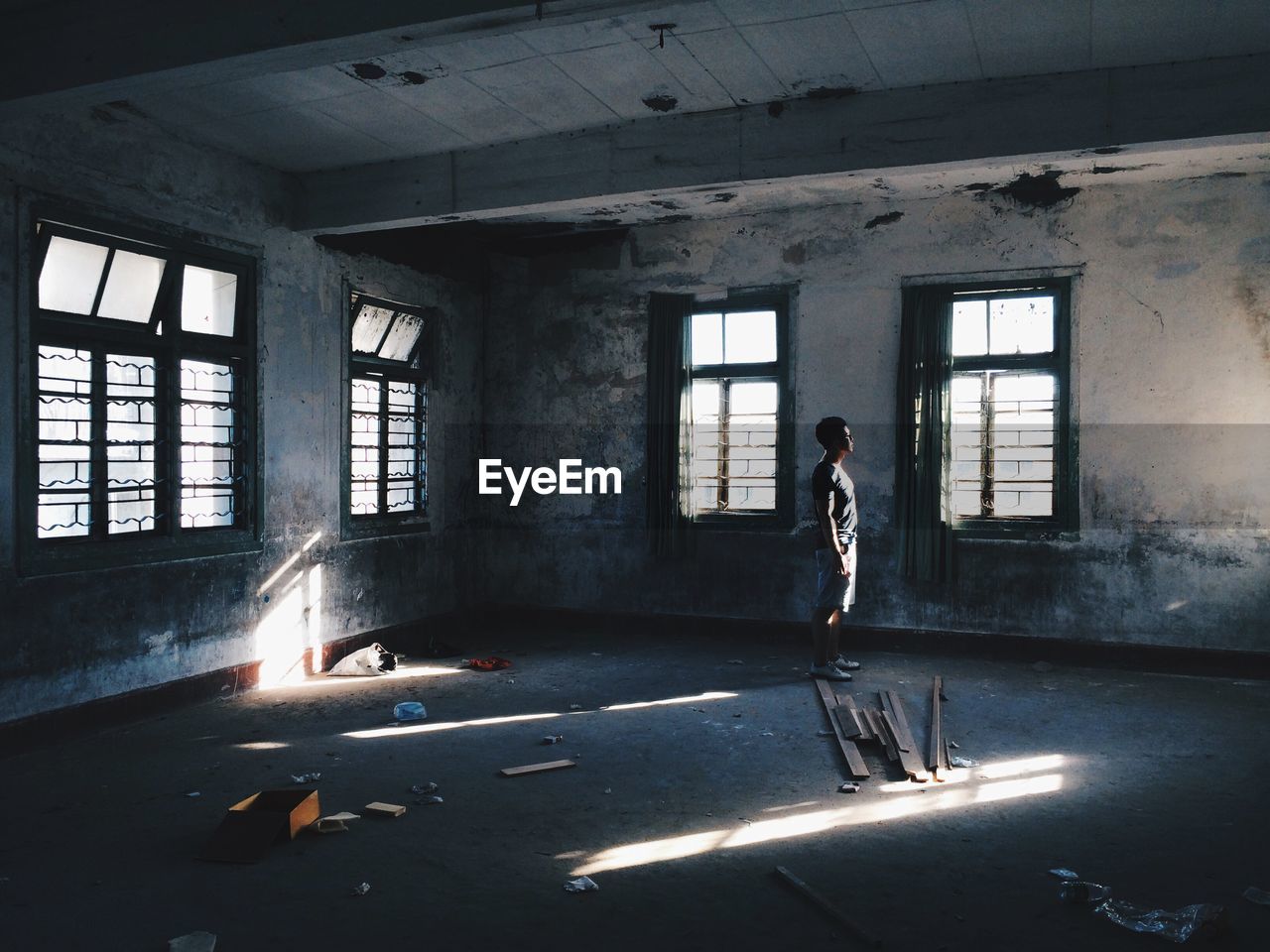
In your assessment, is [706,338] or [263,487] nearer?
[263,487]

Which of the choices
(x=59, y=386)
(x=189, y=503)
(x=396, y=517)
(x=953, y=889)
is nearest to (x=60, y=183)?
(x=59, y=386)

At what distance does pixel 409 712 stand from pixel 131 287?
2.89 m

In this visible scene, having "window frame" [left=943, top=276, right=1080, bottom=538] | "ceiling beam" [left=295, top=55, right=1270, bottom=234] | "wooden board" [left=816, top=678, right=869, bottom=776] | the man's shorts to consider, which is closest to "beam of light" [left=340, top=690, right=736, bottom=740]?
"wooden board" [left=816, top=678, right=869, bottom=776]

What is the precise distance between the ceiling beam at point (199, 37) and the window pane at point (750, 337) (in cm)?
452

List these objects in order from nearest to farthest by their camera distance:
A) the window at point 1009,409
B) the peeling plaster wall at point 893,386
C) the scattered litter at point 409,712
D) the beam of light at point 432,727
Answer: the beam of light at point 432,727, the scattered litter at point 409,712, the peeling plaster wall at point 893,386, the window at point 1009,409

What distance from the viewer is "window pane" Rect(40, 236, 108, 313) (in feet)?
15.6

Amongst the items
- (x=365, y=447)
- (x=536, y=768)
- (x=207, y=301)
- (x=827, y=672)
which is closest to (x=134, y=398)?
(x=207, y=301)

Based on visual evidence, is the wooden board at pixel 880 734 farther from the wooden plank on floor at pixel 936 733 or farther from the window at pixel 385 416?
the window at pixel 385 416

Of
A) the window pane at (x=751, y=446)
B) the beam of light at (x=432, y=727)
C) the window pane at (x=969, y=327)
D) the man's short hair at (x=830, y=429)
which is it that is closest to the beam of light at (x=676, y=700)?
the beam of light at (x=432, y=727)

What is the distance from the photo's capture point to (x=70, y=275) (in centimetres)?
489

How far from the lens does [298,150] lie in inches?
229

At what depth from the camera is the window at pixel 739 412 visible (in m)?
7.53

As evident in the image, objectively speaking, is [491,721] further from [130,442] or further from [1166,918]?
[1166,918]

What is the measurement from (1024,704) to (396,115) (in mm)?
5095
